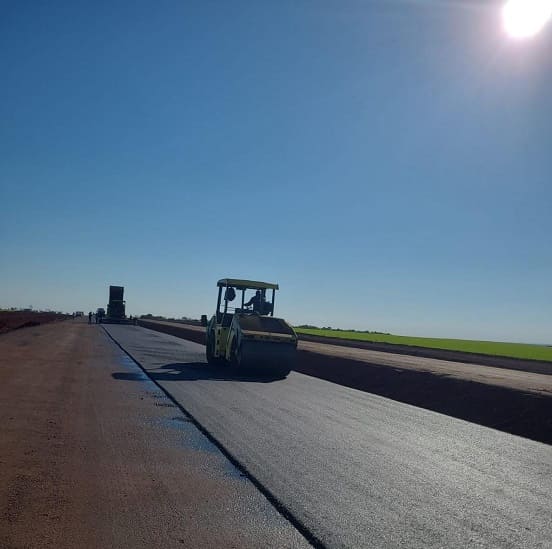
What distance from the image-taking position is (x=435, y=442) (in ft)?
33.9

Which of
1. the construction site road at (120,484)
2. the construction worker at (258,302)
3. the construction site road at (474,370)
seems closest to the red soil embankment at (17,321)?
the construction site road at (474,370)

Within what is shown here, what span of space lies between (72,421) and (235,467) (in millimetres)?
4264

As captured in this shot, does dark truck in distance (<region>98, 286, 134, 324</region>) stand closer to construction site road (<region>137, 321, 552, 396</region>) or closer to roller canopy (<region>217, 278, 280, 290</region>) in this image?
construction site road (<region>137, 321, 552, 396</region>)

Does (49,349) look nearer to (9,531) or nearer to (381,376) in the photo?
(381,376)

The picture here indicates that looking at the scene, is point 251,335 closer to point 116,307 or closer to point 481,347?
point 481,347

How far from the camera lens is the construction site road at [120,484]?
551 cm

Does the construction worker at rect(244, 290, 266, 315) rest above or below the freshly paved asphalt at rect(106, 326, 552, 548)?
above

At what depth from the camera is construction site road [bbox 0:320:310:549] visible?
18.1 ft

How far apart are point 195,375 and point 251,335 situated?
7.11ft

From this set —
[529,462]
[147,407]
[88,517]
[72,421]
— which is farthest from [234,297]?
[88,517]

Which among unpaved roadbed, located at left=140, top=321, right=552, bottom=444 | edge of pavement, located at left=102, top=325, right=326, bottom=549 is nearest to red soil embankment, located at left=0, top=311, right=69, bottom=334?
unpaved roadbed, located at left=140, top=321, right=552, bottom=444

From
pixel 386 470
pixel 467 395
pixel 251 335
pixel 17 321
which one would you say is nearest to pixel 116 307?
pixel 17 321

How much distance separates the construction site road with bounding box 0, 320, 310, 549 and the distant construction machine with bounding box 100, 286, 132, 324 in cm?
6603

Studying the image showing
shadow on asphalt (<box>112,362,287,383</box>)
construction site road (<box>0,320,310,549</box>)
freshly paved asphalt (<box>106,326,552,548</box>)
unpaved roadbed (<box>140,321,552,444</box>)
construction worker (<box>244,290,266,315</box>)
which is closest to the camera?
construction site road (<box>0,320,310,549</box>)
